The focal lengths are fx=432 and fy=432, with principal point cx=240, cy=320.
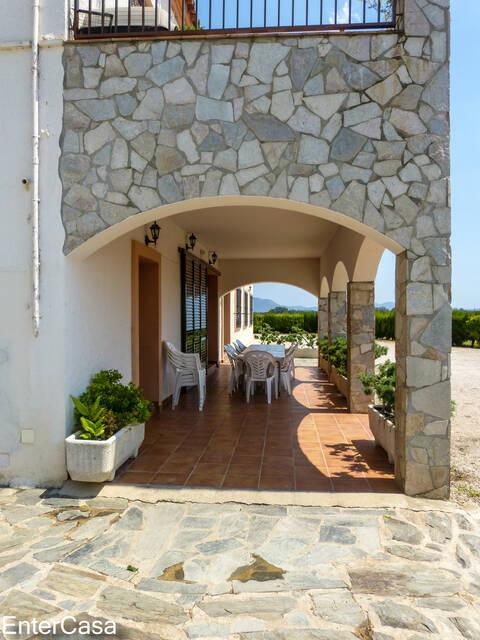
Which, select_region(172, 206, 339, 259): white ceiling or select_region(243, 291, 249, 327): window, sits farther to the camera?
select_region(243, 291, 249, 327): window

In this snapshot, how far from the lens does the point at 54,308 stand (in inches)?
147

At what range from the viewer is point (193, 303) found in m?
8.70

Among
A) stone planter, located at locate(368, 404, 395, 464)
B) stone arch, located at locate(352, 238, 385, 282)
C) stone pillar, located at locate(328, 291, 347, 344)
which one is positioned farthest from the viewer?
stone pillar, located at locate(328, 291, 347, 344)

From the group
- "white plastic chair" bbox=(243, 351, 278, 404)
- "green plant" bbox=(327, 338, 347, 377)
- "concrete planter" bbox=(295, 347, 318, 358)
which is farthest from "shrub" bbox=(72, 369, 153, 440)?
"concrete planter" bbox=(295, 347, 318, 358)

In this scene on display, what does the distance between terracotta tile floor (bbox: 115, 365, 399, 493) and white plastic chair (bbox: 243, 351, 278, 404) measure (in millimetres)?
358

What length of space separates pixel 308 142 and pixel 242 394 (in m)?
5.21

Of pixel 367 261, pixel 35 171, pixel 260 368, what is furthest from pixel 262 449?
pixel 35 171

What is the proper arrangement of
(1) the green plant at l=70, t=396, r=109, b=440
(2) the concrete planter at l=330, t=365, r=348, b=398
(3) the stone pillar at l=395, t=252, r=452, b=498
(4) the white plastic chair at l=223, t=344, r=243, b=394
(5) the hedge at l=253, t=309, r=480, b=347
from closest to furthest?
(3) the stone pillar at l=395, t=252, r=452, b=498
(1) the green plant at l=70, t=396, r=109, b=440
(2) the concrete planter at l=330, t=365, r=348, b=398
(4) the white plastic chair at l=223, t=344, r=243, b=394
(5) the hedge at l=253, t=309, r=480, b=347

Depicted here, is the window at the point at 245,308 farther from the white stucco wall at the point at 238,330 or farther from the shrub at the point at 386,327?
the shrub at the point at 386,327

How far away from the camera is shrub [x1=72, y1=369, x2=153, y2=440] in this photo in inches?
148

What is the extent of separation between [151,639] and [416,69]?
4.31 meters

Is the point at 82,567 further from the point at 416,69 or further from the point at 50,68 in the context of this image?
the point at 416,69

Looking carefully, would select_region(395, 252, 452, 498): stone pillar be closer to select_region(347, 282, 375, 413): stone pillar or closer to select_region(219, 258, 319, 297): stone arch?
select_region(347, 282, 375, 413): stone pillar

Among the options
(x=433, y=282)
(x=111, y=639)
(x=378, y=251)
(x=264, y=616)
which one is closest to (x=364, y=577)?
(x=264, y=616)
